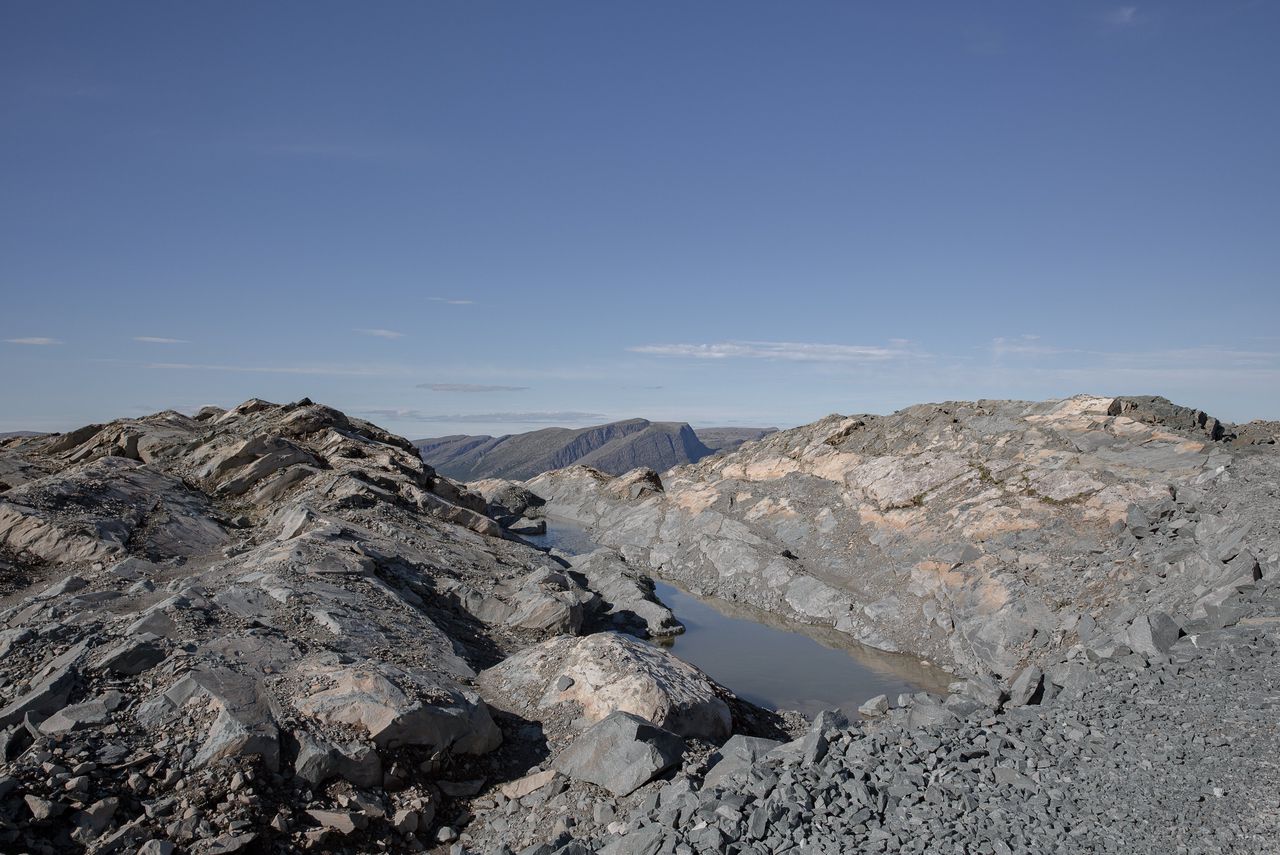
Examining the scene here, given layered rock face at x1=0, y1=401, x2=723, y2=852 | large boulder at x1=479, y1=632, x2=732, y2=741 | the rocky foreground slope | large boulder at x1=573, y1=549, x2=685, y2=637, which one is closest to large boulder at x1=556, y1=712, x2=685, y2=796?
the rocky foreground slope

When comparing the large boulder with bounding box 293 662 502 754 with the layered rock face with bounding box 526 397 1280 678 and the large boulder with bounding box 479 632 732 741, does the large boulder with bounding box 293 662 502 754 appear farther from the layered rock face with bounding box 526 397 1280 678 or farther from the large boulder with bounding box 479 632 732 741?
the layered rock face with bounding box 526 397 1280 678

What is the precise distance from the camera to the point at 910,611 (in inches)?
1022

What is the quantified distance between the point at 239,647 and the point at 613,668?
755 cm

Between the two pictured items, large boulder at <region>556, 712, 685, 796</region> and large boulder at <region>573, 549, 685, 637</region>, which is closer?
large boulder at <region>556, 712, 685, 796</region>

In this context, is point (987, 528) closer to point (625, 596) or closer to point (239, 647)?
point (625, 596)

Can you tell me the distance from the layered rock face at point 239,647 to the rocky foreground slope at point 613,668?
0.21ft

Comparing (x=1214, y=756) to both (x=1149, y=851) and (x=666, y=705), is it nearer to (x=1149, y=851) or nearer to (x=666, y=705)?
(x=1149, y=851)

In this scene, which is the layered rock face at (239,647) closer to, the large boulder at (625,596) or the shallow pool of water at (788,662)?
the large boulder at (625,596)

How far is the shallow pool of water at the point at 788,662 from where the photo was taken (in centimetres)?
2089

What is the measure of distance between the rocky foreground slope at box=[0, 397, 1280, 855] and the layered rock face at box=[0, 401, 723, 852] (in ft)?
0.21

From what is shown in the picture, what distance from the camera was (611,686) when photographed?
1512 centimetres

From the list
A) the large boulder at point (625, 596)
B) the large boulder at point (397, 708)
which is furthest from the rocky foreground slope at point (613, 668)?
the large boulder at point (625, 596)

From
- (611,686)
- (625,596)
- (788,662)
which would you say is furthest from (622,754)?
(625,596)

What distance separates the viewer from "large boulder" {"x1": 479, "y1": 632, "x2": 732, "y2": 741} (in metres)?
14.7
